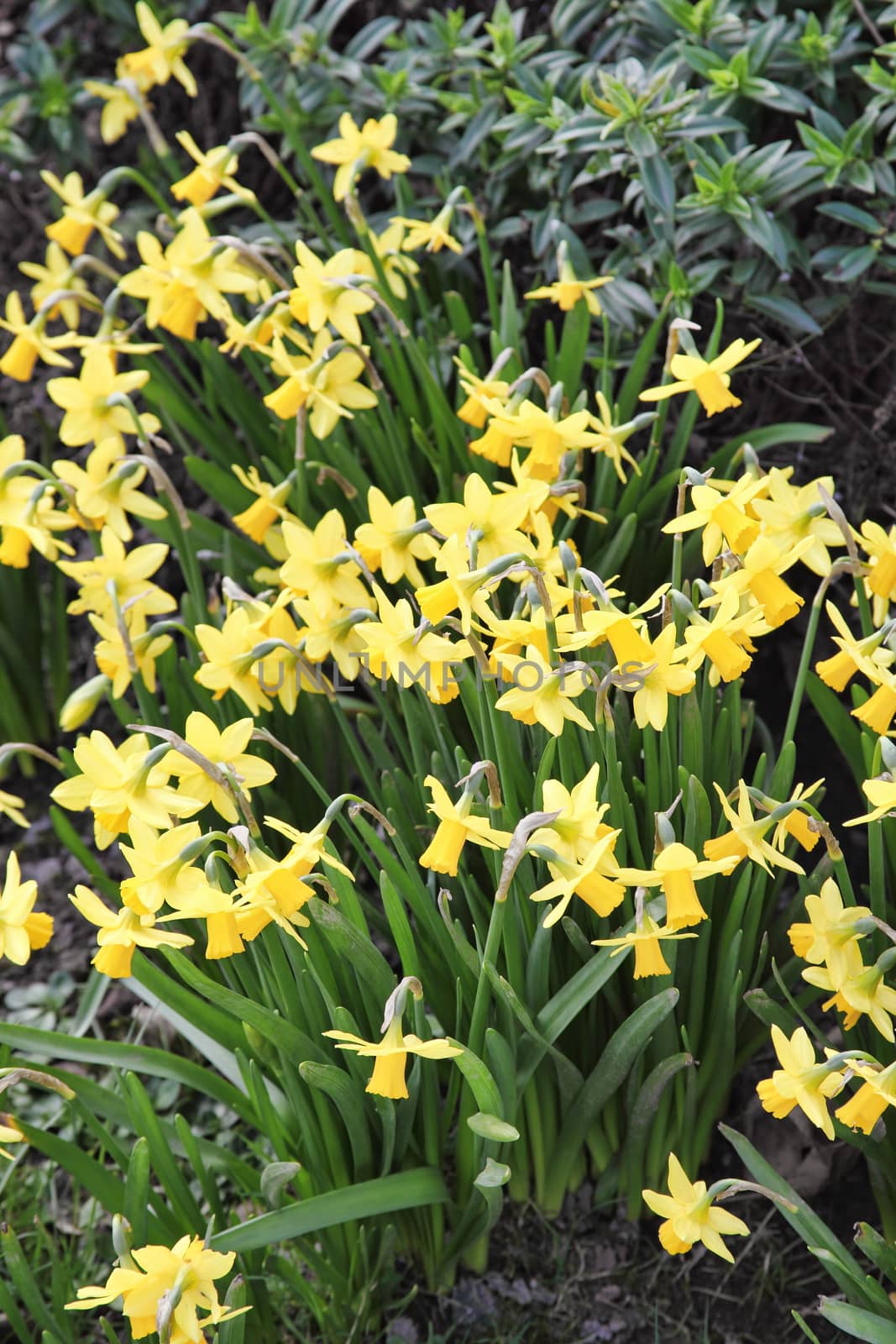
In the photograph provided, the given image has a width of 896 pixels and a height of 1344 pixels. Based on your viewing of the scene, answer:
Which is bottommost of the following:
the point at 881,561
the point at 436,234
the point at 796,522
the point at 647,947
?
the point at 647,947

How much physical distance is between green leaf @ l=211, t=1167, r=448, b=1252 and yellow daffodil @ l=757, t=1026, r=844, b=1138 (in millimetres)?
475

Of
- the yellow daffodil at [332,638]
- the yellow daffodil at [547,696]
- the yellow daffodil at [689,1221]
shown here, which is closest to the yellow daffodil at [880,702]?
the yellow daffodil at [547,696]

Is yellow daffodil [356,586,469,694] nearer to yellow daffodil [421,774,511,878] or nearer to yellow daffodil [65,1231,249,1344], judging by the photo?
yellow daffodil [421,774,511,878]

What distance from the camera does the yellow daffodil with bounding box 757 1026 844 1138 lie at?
1449mm

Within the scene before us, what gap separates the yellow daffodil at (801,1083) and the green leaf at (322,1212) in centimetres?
47

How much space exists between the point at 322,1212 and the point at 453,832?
1.65 ft

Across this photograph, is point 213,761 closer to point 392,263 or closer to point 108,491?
point 108,491

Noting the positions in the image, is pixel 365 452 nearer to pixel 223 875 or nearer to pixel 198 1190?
pixel 223 875

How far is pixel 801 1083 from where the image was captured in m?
1.46

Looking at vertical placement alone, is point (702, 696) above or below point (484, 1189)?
above

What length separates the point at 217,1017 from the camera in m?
1.71

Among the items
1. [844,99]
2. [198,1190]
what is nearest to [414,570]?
[198,1190]

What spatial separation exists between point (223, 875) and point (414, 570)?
53 centimetres

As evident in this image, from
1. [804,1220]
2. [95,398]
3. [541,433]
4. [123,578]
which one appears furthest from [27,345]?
[804,1220]
